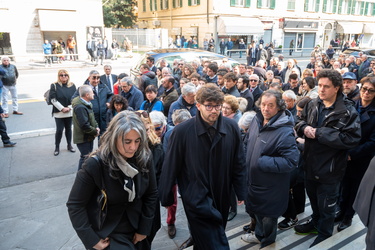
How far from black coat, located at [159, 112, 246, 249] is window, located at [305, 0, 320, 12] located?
37.3 meters

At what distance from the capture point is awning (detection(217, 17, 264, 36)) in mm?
29155

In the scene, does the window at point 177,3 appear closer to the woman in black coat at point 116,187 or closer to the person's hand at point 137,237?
the woman in black coat at point 116,187

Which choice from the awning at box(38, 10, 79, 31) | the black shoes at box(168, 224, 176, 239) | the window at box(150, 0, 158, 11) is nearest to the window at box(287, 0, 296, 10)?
the window at box(150, 0, 158, 11)

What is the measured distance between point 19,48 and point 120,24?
Result: 58.1ft

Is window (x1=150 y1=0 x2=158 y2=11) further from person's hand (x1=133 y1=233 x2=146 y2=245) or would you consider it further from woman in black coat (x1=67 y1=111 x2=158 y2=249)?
person's hand (x1=133 y1=233 x2=146 y2=245)

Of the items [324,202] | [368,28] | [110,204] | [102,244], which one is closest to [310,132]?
[324,202]

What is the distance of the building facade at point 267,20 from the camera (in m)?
29.9

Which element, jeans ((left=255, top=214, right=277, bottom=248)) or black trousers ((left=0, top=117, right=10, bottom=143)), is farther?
black trousers ((left=0, top=117, right=10, bottom=143))

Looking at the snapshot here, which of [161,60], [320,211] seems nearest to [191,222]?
[320,211]

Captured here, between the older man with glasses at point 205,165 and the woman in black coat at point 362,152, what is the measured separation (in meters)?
1.57

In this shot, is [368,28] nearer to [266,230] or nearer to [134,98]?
[134,98]

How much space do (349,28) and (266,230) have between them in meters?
43.2

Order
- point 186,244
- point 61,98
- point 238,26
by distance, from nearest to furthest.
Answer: point 186,244 < point 61,98 < point 238,26

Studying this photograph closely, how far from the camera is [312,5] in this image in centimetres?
3494
